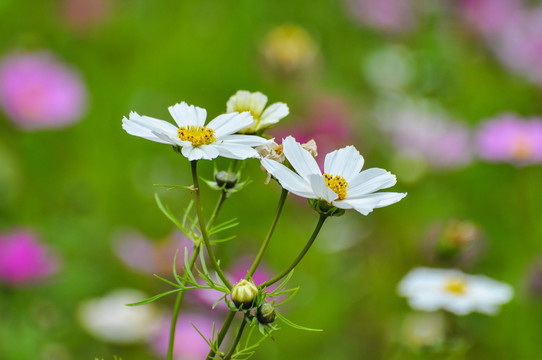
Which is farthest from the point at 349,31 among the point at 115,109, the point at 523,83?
the point at 115,109

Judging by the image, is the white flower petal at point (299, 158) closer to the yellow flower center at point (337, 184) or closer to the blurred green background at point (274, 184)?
the yellow flower center at point (337, 184)

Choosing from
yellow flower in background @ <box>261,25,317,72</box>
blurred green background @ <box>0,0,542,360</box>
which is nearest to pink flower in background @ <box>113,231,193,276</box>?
blurred green background @ <box>0,0,542,360</box>

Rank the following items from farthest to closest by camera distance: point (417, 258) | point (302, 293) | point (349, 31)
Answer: point (349, 31)
point (417, 258)
point (302, 293)

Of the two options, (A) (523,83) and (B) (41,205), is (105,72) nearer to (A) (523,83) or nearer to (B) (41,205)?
(B) (41,205)

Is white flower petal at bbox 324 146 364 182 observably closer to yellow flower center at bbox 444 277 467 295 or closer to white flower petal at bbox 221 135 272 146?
white flower petal at bbox 221 135 272 146

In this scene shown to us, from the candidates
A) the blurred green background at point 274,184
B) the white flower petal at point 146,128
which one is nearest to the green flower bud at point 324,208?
the white flower petal at point 146,128

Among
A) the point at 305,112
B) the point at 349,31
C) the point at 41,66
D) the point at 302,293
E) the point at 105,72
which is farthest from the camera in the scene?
the point at 349,31

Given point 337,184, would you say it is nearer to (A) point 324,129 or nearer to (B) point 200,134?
(B) point 200,134
